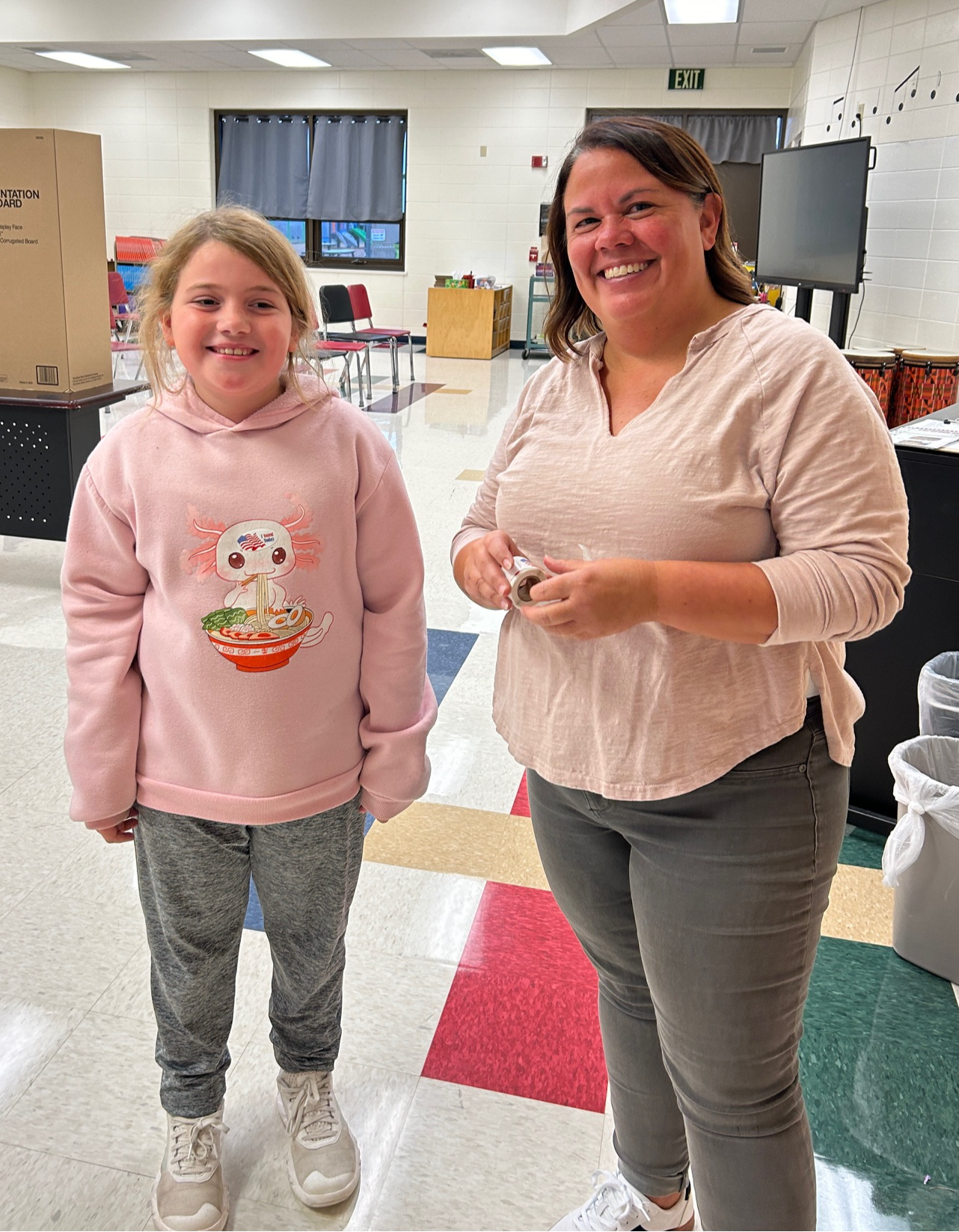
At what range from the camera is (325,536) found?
3.89ft

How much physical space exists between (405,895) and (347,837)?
80 cm

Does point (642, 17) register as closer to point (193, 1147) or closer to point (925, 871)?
point (925, 871)

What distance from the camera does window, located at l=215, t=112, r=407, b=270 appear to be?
1152 cm

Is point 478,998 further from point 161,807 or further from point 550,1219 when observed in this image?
point 161,807

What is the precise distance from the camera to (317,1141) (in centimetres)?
139

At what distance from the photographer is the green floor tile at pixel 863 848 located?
2.24 m

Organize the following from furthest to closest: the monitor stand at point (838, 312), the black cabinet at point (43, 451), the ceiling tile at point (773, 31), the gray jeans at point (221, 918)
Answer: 1. the ceiling tile at point (773, 31)
2. the monitor stand at point (838, 312)
3. the black cabinet at point (43, 451)
4. the gray jeans at point (221, 918)

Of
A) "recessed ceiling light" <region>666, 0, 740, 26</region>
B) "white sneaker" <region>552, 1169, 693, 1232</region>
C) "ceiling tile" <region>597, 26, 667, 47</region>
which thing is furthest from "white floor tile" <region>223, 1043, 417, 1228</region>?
"ceiling tile" <region>597, 26, 667, 47</region>

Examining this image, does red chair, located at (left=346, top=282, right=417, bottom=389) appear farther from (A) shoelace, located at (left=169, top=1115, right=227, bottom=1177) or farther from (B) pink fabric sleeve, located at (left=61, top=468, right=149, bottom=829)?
(A) shoelace, located at (left=169, top=1115, right=227, bottom=1177)

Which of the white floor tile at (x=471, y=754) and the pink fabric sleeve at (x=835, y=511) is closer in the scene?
the pink fabric sleeve at (x=835, y=511)

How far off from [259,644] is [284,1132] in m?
0.78

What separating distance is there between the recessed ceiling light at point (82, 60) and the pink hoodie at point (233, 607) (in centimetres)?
1172

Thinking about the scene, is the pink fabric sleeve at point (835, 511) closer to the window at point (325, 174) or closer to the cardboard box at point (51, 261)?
the cardboard box at point (51, 261)

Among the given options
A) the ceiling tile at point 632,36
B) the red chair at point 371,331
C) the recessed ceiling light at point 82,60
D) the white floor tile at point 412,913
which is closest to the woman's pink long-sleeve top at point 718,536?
the white floor tile at point 412,913
